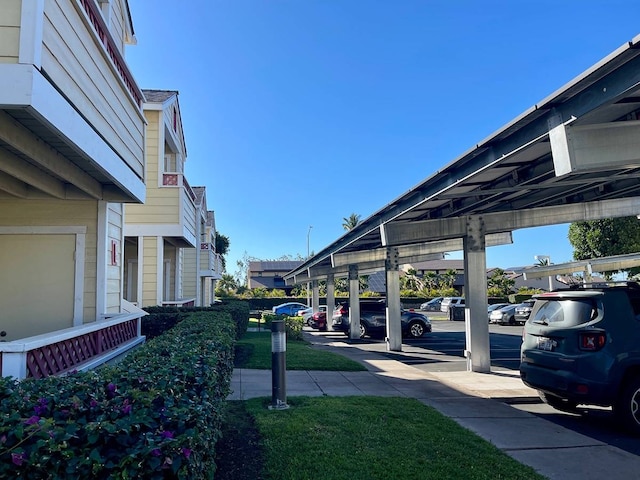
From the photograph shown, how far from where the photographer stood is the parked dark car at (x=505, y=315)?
1238 inches

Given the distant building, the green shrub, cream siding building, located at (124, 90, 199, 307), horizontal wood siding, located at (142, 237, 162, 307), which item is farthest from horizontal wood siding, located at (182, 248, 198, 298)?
the distant building

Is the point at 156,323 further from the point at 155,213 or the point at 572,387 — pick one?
the point at 572,387

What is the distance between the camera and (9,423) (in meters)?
2.46


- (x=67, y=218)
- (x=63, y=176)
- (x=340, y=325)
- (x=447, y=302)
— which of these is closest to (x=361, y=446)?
(x=63, y=176)

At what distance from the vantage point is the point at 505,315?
104ft

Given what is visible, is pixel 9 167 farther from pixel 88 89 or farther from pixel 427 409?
pixel 427 409

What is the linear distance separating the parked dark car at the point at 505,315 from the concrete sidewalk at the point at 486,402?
70.3ft

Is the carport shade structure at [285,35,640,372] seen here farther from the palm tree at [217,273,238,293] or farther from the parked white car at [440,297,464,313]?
the palm tree at [217,273,238,293]

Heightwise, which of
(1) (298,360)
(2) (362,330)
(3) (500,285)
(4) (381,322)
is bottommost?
(2) (362,330)

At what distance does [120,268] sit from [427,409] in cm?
561

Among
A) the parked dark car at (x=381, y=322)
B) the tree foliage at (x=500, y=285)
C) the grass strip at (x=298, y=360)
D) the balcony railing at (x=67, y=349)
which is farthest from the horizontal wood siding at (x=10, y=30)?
the tree foliage at (x=500, y=285)

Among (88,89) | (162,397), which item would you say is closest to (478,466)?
(162,397)

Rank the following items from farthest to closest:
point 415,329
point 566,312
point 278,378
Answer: point 415,329, point 566,312, point 278,378

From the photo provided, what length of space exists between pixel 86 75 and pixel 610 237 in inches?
1186
